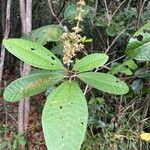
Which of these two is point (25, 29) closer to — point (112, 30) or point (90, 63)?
point (112, 30)

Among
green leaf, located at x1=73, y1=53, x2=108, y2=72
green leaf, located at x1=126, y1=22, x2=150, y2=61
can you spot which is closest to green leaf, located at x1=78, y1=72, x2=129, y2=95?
green leaf, located at x1=73, y1=53, x2=108, y2=72

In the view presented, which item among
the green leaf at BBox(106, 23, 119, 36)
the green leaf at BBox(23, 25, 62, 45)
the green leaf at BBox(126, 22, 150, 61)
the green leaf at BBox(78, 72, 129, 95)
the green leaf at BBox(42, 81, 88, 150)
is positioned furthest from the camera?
the green leaf at BBox(106, 23, 119, 36)

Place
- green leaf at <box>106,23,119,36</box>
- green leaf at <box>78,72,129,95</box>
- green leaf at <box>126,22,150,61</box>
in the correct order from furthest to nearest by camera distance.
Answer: green leaf at <box>106,23,119,36</box> → green leaf at <box>126,22,150,61</box> → green leaf at <box>78,72,129,95</box>

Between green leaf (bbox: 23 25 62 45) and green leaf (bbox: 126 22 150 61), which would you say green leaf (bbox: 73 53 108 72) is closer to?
green leaf (bbox: 126 22 150 61)

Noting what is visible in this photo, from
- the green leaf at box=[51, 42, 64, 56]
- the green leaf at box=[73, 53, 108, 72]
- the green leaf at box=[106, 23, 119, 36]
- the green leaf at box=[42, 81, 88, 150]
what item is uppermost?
the green leaf at box=[73, 53, 108, 72]

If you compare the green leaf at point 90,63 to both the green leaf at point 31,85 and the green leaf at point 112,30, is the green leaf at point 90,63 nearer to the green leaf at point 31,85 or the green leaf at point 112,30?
the green leaf at point 31,85

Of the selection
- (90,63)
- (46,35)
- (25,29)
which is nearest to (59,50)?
(46,35)

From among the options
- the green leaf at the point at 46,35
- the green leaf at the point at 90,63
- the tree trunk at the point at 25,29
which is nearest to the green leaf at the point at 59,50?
the green leaf at the point at 46,35
